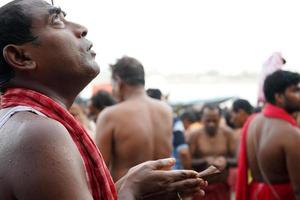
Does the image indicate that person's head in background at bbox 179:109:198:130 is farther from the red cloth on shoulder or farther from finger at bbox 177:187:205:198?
finger at bbox 177:187:205:198

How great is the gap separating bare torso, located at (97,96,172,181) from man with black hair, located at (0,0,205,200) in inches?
97.2

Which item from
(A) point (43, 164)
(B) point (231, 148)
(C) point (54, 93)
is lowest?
Answer: (B) point (231, 148)

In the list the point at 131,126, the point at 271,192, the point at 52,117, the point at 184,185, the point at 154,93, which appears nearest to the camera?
the point at 52,117

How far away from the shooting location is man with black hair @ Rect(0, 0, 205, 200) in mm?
1452

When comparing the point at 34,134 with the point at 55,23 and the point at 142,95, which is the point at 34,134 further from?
the point at 142,95

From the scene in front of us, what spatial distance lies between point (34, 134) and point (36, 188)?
0.45ft

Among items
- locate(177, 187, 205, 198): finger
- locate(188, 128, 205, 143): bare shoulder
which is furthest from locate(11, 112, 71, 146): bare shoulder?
locate(188, 128, 205, 143): bare shoulder

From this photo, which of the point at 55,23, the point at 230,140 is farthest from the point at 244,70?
the point at 55,23

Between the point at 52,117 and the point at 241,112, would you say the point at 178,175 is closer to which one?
the point at 52,117

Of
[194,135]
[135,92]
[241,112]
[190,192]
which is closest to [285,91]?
[135,92]

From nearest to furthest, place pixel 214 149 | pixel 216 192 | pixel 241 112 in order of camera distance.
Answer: pixel 216 192 → pixel 214 149 → pixel 241 112

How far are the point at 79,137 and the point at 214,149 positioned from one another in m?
4.87

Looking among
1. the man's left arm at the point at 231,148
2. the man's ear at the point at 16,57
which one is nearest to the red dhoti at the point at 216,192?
the man's left arm at the point at 231,148

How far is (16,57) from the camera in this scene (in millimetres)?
1668
